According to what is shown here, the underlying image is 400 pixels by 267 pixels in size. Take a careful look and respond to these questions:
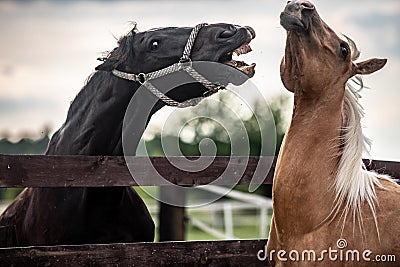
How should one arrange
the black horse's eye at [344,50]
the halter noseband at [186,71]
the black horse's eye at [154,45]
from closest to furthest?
the black horse's eye at [344,50] → the halter noseband at [186,71] → the black horse's eye at [154,45]

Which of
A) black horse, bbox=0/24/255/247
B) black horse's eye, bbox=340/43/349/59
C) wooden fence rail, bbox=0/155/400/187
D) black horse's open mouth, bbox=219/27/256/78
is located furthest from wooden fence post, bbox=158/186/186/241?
black horse's eye, bbox=340/43/349/59

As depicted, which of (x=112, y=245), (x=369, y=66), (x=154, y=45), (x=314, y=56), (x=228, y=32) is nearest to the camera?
(x=314, y=56)

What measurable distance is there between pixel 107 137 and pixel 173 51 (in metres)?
0.78

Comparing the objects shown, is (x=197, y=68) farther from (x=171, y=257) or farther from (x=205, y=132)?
(x=205, y=132)

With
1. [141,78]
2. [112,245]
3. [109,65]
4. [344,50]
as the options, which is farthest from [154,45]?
[344,50]

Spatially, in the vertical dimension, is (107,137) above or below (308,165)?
above

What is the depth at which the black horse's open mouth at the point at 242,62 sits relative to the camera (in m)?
4.32

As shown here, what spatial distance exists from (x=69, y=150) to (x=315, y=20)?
2170mm

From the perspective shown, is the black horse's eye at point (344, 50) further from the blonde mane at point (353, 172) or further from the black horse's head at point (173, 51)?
the black horse's head at point (173, 51)

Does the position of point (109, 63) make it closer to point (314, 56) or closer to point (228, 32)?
point (228, 32)

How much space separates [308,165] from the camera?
11.2 feet

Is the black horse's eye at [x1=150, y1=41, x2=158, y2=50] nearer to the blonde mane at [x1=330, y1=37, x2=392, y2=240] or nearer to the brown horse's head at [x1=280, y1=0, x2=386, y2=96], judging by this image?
the brown horse's head at [x1=280, y1=0, x2=386, y2=96]

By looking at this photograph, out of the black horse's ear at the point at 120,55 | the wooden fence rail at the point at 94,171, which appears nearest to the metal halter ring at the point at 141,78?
the black horse's ear at the point at 120,55

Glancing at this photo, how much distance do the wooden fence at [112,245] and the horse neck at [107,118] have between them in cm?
39
